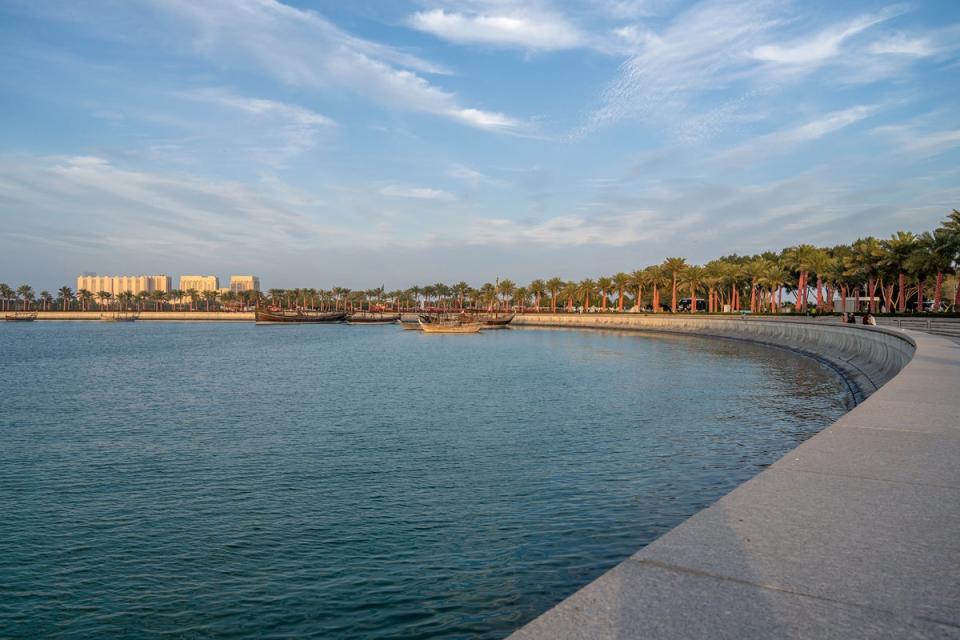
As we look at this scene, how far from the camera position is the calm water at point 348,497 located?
317 inches

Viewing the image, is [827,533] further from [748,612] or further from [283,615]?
[283,615]

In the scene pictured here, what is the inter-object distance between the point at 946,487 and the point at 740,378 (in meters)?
29.5

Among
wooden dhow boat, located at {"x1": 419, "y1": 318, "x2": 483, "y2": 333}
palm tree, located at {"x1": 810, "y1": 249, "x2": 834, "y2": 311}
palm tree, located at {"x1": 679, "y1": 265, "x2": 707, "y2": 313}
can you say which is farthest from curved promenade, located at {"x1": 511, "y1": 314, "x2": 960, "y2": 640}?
palm tree, located at {"x1": 679, "y1": 265, "x2": 707, "y2": 313}

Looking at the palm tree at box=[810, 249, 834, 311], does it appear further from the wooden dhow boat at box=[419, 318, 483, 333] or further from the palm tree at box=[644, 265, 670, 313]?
the wooden dhow boat at box=[419, 318, 483, 333]

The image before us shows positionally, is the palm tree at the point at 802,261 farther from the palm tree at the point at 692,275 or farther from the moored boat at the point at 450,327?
the moored boat at the point at 450,327

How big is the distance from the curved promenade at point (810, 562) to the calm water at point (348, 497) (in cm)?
288

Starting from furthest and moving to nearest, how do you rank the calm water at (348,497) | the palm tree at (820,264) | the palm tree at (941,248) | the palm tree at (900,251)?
the palm tree at (820,264), the palm tree at (900,251), the palm tree at (941,248), the calm water at (348,497)

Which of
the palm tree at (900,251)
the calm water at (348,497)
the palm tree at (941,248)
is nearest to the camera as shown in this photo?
the calm water at (348,497)

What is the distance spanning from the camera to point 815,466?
7.68m

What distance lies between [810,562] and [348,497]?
30.9 ft

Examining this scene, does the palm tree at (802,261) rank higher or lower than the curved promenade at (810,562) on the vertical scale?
higher

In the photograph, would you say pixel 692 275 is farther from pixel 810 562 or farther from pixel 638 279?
pixel 810 562

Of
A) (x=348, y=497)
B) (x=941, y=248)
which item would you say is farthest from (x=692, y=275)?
(x=348, y=497)

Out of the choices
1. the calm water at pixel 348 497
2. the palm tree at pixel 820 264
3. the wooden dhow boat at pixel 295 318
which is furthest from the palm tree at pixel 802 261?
the wooden dhow boat at pixel 295 318
